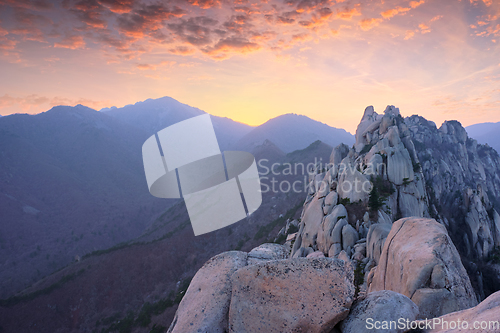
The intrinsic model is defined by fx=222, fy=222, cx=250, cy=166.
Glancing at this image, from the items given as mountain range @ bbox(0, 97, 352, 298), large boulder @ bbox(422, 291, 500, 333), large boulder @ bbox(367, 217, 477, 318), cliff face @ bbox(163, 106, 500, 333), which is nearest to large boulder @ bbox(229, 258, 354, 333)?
cliff face @ bbox(163, 106, 500, 333)

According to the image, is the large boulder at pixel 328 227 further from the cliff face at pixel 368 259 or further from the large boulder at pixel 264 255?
the large boulder at pixel 264 255

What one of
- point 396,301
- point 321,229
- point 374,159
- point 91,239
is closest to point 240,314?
point 396,301

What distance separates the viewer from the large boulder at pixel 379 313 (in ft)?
20.0

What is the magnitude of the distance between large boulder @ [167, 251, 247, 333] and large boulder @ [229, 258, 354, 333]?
0.64m

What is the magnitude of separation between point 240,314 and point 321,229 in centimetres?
2187

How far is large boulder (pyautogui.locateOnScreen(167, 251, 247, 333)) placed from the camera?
6.88 meters

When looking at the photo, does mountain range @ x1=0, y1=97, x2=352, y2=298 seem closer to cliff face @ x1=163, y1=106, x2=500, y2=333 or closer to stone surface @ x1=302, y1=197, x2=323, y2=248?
stone surface @ x1=302, y1=197, x2=323, y2=248

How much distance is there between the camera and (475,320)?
5.45m

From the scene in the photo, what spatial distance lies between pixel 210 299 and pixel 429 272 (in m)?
9.59

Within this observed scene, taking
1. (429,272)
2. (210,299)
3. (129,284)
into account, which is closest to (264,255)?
(210,299)

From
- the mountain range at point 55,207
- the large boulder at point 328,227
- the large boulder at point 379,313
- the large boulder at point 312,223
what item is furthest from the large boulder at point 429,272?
the mountain range at point 55,207

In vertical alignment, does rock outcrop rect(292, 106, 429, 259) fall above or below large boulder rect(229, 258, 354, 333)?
below

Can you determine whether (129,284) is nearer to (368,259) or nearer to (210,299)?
(368,259)

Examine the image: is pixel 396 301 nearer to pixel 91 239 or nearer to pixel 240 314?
pixel 240 314
